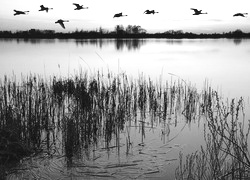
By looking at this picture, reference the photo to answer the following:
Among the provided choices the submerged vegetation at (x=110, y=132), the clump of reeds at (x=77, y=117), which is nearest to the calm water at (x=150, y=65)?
the clump of reeds at (x=77, y=117)

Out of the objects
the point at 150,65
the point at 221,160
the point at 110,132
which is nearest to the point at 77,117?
the point at 110,132

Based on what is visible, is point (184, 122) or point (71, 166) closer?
point (71, 166)

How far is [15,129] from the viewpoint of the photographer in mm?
5152

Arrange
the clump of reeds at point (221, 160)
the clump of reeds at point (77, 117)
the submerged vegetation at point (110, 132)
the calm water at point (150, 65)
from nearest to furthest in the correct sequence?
the clump of reeds at point (221, 160) < the submerged vegetation at point (110, 132) < the clump of reeds at point (77, 117) < the calm water at point (150, 65)

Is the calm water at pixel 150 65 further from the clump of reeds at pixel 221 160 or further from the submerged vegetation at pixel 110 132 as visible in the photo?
the clump of reeds at pixel 221 160

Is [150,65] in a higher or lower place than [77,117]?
higher

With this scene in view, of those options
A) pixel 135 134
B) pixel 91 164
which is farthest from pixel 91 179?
pixel 135 134

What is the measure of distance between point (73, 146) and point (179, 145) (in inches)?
80.1

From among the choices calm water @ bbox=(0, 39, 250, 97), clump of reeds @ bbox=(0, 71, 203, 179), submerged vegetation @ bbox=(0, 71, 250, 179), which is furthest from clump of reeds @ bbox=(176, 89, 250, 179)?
calm water @ bbox=(0, 39, 250, 97)

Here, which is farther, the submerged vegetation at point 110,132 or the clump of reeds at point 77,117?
the clump of reeds at point 77,117

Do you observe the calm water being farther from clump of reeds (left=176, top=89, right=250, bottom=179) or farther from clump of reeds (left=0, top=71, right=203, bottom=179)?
clump of reeds (left=176, top=89, right=250, bottom=179)

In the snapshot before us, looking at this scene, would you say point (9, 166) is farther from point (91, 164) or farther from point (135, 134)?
point (135, 134)

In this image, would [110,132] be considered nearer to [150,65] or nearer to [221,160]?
[221,160]

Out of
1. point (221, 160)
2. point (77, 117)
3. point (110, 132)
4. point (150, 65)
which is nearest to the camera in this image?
point (221, 160)
